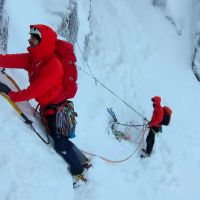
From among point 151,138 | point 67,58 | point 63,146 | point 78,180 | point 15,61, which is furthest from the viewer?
point 151,138

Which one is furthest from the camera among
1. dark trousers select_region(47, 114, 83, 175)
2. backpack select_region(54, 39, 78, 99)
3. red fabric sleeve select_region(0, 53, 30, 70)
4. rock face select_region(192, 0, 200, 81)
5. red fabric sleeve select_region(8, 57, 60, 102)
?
rock face select_region(192, 0, 200, 81)

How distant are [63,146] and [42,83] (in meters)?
1.26

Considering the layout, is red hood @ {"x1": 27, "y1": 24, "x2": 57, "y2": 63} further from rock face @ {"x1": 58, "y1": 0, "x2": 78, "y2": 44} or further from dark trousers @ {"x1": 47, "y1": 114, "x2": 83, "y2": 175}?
rock face @ {"x1": 58, "y1": 0, "x2": 78, "y2": 44}

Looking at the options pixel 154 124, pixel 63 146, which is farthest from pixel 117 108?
pixel 63 146

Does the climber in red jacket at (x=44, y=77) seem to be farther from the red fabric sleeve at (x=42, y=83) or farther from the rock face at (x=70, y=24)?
the rock face at (x=70, y=24)

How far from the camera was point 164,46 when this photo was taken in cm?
1667

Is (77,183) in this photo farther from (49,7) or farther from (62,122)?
(49,7)

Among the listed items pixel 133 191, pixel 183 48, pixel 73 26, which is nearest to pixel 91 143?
pixel 133 191

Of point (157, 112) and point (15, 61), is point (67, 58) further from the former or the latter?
point (157, 112)

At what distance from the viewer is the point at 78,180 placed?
7.00 meters

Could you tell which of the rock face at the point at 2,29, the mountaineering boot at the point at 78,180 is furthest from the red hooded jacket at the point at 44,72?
the rock face at the point at 2,29

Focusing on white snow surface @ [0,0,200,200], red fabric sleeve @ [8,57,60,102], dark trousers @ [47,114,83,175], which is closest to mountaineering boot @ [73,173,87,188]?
white snow surface @ [0,0,200,200]

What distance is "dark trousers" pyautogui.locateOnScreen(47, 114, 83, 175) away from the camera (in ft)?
21.3

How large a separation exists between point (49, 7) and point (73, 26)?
32.0 inches
